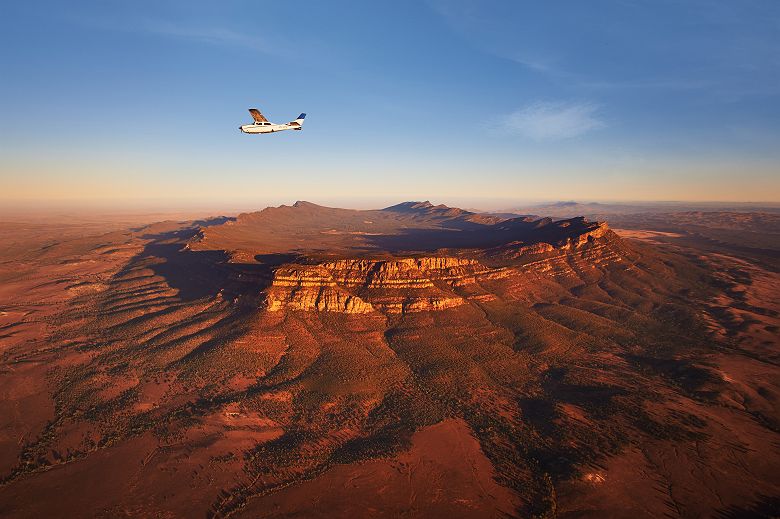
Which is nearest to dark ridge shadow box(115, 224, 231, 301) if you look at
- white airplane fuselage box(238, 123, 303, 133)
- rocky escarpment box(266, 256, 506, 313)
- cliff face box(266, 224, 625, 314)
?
rocky escarpment box(266, 256, 506, 313)

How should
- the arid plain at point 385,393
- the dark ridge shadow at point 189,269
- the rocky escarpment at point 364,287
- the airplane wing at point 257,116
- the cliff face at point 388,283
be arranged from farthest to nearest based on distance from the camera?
the dark ridge shadow at point 189,269 < the cliff face at point 388,283 < the rocky escarpment at point 364,287 < the airplane wing at point 257,116 < the arid plain at point 385,393

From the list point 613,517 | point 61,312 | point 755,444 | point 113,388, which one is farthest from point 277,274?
point 755,444

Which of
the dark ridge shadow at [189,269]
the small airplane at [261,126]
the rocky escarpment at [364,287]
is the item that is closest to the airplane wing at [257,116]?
the small airplane at [261,126]

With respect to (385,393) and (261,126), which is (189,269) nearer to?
(261,126)

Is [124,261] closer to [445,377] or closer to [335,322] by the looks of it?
[335,322]

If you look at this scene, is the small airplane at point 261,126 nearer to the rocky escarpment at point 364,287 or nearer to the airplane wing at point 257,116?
the airplane wing at point 257,116
